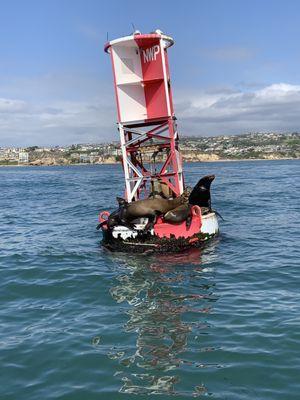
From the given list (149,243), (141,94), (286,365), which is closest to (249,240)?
(149,243)

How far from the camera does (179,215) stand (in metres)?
16.0

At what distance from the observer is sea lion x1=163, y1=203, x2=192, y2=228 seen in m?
16.0

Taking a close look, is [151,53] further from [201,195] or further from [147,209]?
[147,209]

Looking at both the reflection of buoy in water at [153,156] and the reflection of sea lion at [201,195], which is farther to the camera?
the reflection of sea lion at [201,195]

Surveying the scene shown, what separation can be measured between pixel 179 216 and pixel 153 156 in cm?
424

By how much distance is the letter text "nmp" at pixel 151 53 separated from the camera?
17.7 m

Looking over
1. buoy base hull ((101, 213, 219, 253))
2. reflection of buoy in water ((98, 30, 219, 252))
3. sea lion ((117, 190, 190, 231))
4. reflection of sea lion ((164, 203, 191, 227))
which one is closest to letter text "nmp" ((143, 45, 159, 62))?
reflection of buoy in water ((98, 30, 219, 252))

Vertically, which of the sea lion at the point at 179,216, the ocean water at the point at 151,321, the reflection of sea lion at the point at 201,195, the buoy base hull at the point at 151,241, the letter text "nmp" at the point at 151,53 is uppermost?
the letter text "nmp" at the point at 151,53

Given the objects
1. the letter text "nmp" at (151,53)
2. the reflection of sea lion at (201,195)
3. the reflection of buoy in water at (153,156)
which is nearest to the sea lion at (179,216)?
the reflection of buoy in water at (153,156)

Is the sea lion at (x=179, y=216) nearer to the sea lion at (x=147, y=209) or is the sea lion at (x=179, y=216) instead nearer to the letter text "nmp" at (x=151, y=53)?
the sea lion at (x=147, y=209)

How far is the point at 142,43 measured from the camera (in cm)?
1792

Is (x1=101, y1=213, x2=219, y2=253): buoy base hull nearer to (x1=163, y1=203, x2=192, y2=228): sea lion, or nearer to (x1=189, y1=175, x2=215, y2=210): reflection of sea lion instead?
(x1=163, y1=203, x2=192, y2=228): sea lion

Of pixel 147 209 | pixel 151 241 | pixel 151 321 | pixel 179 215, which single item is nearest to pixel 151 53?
pixel 147 209

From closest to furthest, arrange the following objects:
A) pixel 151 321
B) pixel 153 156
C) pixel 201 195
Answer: pixel 151 321
pixel 201 195
pixel 153 156
